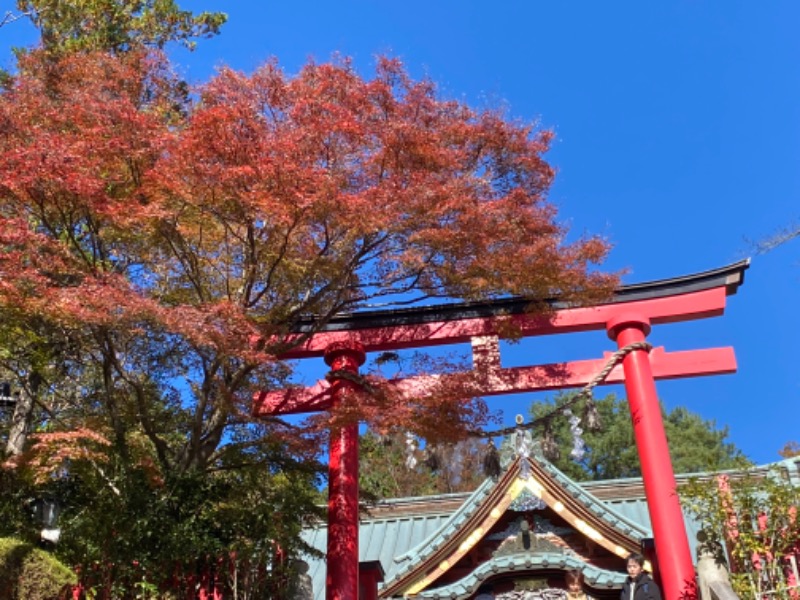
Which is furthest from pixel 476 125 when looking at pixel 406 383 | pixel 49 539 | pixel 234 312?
pixel 49 539

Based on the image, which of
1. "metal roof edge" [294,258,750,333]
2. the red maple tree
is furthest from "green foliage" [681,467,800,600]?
"metal roof edge" [294,258,750,333]

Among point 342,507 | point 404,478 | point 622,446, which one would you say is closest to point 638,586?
point 342,507

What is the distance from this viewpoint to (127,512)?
265 inches

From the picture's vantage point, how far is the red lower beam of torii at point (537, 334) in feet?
29.1

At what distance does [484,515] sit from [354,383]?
2.40m

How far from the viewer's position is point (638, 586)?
630 cm

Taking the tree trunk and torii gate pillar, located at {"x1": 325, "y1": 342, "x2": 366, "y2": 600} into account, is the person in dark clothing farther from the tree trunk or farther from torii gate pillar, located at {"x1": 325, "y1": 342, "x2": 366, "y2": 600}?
the tree trunk

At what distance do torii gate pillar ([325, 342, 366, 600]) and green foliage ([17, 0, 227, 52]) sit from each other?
5124 millimetres

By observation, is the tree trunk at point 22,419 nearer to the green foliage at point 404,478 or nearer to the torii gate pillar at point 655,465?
the torii gate pillar at point 655,465

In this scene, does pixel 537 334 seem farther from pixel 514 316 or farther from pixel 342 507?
pixel 342 507

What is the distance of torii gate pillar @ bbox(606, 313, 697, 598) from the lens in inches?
318

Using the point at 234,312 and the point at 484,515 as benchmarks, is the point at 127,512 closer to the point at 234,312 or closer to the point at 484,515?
the point at 234,312

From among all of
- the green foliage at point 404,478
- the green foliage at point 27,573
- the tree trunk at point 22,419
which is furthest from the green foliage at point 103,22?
the green foliage at point 404,478

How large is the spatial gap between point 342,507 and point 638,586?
337 cm
